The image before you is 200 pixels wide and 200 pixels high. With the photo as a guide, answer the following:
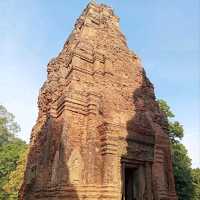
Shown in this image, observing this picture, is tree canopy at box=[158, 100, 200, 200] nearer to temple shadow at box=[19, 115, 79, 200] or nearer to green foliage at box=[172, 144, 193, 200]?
green foliage at box=[172, 144, 193, 200]

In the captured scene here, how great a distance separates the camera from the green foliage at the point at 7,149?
2426 centimetres

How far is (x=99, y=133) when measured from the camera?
272 inches

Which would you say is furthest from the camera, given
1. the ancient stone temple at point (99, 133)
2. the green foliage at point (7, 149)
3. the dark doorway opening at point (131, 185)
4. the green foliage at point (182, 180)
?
the green foliage at point (7, 149)

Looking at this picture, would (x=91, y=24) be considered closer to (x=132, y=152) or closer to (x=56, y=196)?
(x=132, y=152)

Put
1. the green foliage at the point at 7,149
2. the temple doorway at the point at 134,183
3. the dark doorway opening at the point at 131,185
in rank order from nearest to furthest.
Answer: the temple doorway at the point at 134,183, the dark doorway opening at the point at 131,185, the green foliage at the point at 7,149

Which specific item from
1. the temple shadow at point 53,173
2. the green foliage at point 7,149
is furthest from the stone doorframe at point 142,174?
the green foliage at point 7,149

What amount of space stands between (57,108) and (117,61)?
3472mm

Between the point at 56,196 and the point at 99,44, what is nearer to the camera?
the point at 56,196

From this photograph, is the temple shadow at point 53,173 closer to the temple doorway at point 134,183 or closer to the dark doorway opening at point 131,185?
the temple doorway at point 134,183

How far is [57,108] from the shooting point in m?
7.68

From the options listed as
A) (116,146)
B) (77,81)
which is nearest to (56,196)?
(116,146)

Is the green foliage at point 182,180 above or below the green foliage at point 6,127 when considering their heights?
below

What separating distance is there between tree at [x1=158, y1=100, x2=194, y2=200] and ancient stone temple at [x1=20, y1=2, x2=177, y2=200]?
26.7 ft

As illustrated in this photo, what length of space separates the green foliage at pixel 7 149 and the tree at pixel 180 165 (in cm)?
1343
